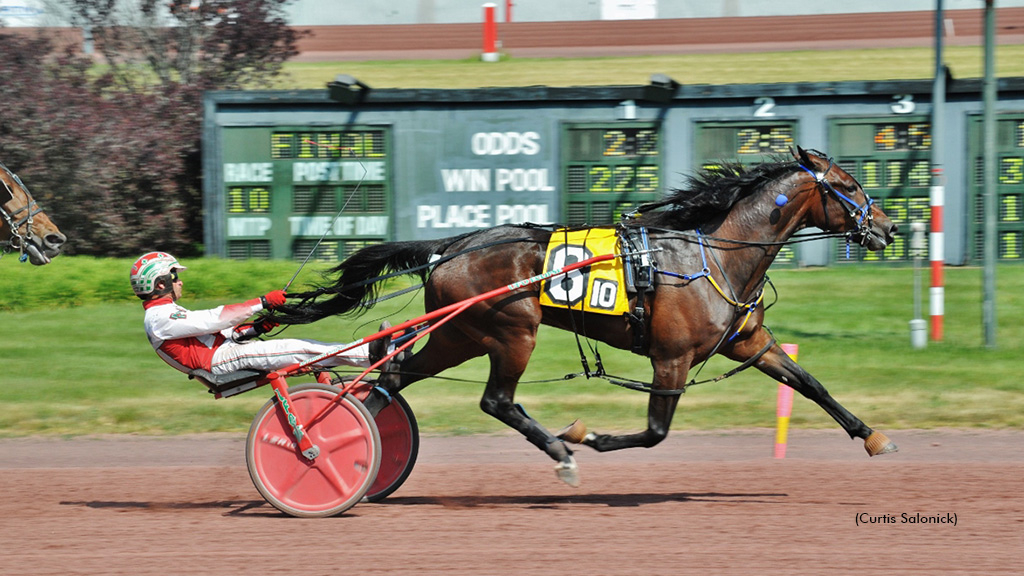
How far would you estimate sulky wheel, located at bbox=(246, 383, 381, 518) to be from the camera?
238 inches

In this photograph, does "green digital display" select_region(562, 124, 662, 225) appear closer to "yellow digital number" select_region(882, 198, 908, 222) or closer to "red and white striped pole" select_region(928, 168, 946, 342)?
"yellow digital number" select_region(882, 198, 908, 222)

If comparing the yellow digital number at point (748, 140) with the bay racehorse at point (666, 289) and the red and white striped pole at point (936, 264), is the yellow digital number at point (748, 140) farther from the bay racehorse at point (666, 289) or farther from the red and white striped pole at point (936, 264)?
the bay racehorse at point (666, 289)

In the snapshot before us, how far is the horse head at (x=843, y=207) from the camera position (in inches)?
257

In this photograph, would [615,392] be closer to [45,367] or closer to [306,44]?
[45,367]

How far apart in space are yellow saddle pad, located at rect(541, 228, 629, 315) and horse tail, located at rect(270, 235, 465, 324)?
0.69 metres

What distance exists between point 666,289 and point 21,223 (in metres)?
4.61

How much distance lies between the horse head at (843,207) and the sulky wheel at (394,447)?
8.04 feet

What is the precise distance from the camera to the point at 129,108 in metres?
16.6

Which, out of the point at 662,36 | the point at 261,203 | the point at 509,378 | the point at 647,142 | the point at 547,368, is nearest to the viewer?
the point at 509,378

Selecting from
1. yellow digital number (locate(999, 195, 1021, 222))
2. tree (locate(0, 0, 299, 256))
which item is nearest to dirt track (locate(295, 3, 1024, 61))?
tree (locate(0, 0, 299, 256))

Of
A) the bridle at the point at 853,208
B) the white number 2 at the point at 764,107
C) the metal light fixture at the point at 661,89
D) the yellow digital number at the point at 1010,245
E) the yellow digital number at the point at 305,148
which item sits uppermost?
the metal light fixture at the point at 661,89

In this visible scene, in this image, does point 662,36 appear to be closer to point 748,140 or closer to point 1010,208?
point 748,140

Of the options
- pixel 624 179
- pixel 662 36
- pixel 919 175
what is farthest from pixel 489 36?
pixel 919 175

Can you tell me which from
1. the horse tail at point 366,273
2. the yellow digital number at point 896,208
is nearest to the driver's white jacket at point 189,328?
the horse tail at point 366,273
